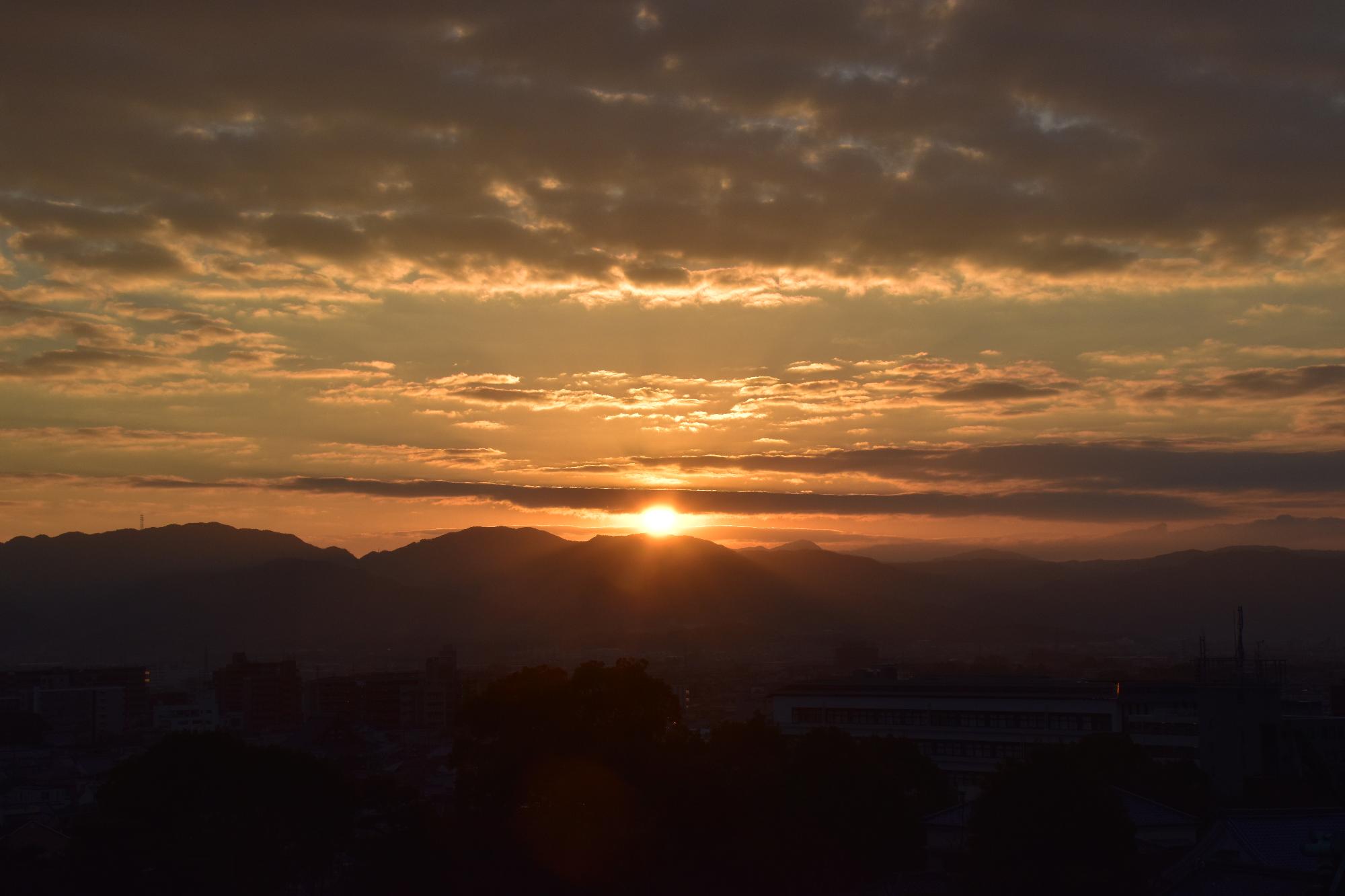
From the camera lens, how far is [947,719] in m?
52.0

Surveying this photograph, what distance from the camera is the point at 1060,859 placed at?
68.6 ft

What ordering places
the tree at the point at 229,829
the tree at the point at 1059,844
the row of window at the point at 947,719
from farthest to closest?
the row of window at the point at 947,719 → the tree at the point at 1059,844 → the tree at the point at 229,829

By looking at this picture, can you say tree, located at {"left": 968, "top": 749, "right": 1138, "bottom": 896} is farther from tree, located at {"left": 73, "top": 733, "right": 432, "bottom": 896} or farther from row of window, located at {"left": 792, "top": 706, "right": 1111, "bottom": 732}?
row of window, located at {"left": 792, "top": 706, "right": 1111, "bottom": 732}

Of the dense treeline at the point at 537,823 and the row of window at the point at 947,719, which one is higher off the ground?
the dense treeline at the point at 537,823

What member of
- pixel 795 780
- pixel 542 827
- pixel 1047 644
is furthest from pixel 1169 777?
pixel 1047 644

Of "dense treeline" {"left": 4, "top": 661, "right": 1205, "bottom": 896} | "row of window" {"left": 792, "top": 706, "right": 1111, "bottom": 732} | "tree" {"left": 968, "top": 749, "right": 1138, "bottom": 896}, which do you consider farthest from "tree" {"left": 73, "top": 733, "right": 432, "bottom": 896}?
"row of window" {"left": 792, "top": 706, "right": 1111, "bottom": 732}

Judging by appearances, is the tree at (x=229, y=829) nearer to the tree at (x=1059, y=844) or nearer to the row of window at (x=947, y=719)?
the tree at (x=1059, y=844)

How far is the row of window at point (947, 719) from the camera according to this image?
48531 millimetres

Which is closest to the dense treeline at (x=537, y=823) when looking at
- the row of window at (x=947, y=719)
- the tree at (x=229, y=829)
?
the tree at (x=229, y=829)

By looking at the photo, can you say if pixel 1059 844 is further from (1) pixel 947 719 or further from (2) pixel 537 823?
(1) pixel 947 719

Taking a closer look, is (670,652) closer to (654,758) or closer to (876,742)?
(876,742)

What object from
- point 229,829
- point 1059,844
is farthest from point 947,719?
point 229,829

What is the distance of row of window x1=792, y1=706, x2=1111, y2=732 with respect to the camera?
48531mm

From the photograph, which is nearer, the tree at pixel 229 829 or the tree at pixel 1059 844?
the tree at pixel 229 829
